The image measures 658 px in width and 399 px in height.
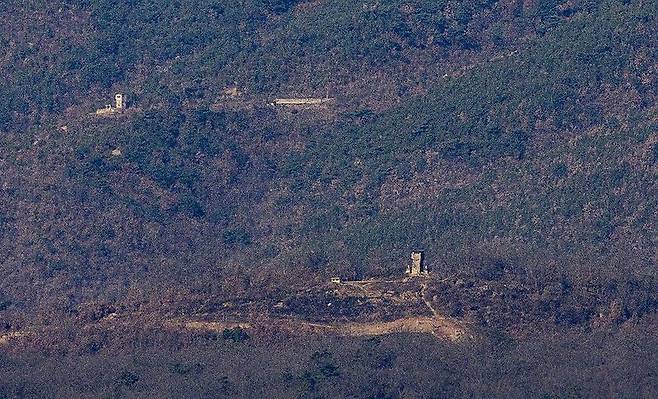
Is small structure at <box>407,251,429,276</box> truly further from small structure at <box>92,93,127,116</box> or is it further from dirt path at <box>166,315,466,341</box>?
small structure at <box>92,93,127,116</box>

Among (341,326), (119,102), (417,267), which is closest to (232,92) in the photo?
(119,102)

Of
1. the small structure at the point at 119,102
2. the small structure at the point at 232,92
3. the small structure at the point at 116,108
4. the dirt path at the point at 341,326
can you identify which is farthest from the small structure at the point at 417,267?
the small structure at the point at 119,102

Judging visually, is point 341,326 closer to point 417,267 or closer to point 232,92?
point 417,267

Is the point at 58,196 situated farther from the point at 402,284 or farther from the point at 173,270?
the point at 402,284

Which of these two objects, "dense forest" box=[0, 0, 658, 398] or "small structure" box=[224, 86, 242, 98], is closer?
"dense forest" box=[0, 0, 658, 398]

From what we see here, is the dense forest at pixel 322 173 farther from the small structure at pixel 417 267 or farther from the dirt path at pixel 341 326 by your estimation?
the dirt path at pixel 341 326

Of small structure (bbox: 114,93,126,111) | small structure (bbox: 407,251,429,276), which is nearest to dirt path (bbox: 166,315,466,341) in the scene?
small structure (bbox: 407,251,429,276)

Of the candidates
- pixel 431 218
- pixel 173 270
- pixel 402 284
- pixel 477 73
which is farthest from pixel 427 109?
pixel 402 284

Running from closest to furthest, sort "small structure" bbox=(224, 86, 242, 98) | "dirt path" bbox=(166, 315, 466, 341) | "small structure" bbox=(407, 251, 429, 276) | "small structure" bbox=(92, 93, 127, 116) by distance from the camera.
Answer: "dirt path" bbox=(166, 315, 466, 341), "small structure" bbox=(407, 251, 429, 276), "small structure" bbox=(92, 93, 127, 116), "small structure" bbox=(224, 86, 242, 98)
